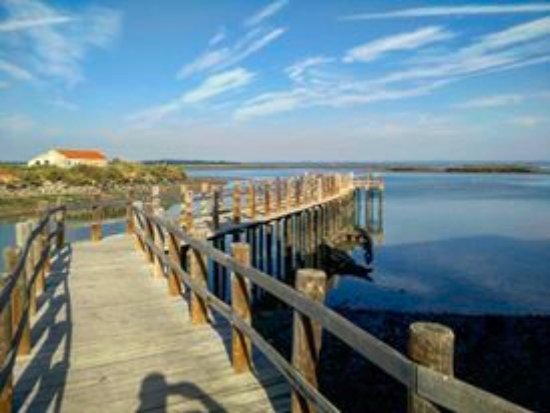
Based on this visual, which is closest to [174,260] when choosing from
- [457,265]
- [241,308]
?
[241,308]

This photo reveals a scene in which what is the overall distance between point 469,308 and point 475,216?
92.1 ft

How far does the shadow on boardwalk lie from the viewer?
4645 millimetres

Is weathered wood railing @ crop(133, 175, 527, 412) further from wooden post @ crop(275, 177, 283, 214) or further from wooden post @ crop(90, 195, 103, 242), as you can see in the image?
wooden post @ crop(275, 177, 283, 214)

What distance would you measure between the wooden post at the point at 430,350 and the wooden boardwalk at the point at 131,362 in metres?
2.21

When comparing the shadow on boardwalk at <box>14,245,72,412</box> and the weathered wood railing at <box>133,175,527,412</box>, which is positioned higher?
the weathered wood railing at <box>133,175,527,412</box>

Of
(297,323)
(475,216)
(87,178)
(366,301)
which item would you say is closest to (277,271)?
(366,301)

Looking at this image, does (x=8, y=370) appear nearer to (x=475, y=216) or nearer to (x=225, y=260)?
(x=225, y=260)

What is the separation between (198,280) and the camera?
6.71 m

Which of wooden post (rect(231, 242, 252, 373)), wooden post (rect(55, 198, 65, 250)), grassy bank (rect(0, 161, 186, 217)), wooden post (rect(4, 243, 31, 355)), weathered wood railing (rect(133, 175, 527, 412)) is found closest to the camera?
weathered wood railing (rect(133, 175, 527, 412))

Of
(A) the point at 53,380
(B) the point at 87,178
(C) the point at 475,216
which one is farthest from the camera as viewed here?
(B) the point at 87,178

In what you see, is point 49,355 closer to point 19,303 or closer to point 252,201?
point 19,303

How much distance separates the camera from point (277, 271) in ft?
76.9

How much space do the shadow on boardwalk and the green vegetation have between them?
47.2 m

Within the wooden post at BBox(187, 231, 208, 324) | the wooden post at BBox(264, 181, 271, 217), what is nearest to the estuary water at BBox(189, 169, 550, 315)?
the wooden post at BBox(264, 181, 271, 217)
